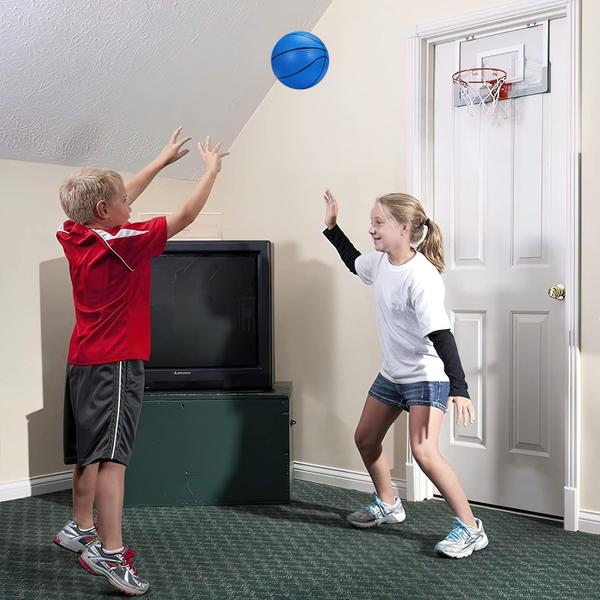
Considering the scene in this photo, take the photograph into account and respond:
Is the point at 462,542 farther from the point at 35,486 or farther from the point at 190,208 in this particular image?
the point at 35,486

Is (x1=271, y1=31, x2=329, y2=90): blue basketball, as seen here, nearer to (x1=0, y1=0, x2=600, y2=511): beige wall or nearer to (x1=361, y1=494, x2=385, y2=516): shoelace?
(x1=0, y1=0, x2=600, y2=511): beige wall

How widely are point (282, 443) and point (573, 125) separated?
1.80 meters

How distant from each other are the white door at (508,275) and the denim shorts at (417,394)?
0.61 m

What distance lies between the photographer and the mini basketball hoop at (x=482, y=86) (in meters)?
3.42

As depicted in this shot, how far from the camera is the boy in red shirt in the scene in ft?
8.00

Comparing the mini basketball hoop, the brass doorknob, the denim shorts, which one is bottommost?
the denim shorts

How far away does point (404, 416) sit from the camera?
366 cm

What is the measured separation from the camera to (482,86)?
3.46 m

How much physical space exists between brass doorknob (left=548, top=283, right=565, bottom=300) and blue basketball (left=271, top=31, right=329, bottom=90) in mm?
Answer: 1289

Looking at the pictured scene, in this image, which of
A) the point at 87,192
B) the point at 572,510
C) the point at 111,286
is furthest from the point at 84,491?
the point at 572,510

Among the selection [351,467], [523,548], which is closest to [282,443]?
[351,467]

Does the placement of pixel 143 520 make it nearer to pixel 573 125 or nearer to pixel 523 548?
pixel 523 548

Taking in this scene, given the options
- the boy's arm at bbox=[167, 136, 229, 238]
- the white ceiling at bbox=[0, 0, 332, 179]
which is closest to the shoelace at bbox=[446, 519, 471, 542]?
the boy's arm at bbox=[167, 136, 229, 238]

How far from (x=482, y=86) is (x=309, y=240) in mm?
1118
